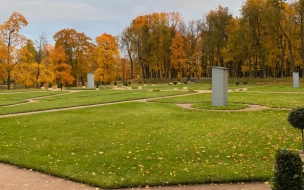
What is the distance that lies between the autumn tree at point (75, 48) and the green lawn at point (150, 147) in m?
48.0

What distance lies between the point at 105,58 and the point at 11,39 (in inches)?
736

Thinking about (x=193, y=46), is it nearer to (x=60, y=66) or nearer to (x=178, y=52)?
(x=178, y=52)

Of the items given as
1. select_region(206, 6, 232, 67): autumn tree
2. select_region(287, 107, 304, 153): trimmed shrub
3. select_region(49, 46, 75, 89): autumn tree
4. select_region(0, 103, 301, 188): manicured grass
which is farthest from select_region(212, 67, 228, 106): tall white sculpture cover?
select_region(206, 6, 232, 67): autumn tree

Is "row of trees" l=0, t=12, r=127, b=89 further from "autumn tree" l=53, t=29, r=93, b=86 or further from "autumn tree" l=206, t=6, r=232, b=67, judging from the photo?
"autumn tree" l=206, t=6, r=232, b=67

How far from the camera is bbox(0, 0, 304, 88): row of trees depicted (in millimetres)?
44531

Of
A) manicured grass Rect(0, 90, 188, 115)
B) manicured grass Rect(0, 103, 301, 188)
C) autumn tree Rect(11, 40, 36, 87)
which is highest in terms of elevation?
autumn tree Rect(11, 40, 36, 87)

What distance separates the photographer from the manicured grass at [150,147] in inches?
249

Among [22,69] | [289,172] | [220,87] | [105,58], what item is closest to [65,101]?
[220,87]

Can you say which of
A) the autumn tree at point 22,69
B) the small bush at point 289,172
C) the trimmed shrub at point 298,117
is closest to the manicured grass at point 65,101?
the trimmed shrub at point 298,117

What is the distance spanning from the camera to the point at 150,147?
28.0 ft

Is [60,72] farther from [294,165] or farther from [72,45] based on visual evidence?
[294,165]

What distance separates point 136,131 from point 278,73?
5901 cm

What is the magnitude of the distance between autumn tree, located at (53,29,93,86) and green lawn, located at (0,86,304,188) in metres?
48.0

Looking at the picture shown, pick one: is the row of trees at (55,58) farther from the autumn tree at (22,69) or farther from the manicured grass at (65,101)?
the manicured grass at (65,101)
